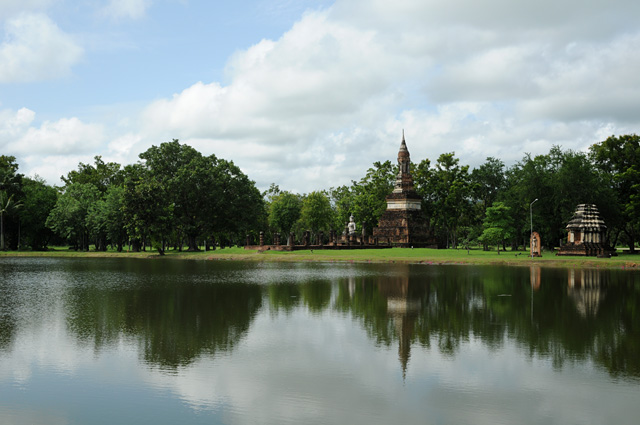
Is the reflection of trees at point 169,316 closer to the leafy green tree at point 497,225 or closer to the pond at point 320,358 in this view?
the pond at point 320,358

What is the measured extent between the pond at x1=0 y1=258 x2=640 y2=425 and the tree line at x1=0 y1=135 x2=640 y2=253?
135ft

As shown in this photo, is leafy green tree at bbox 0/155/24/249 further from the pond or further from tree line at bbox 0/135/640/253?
the pond

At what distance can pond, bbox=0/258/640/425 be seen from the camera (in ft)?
36.8

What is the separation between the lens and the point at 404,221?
8350cm

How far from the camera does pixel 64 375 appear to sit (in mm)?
13570

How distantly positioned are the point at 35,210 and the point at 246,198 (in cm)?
3567

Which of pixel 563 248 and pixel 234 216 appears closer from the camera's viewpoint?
pixel 563 248

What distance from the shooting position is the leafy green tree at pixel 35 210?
9306 cm

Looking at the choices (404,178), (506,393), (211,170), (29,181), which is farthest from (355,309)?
(29,181)

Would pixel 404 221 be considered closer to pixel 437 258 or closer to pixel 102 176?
A: pixel 437 258

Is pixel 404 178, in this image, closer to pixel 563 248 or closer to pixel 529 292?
pixel 563 248

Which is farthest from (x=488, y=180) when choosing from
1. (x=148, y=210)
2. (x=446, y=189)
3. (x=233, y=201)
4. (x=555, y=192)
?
(x=148, y=210)

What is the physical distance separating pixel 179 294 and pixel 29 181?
8410 centimetres

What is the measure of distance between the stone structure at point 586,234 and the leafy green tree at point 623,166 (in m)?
11.8
